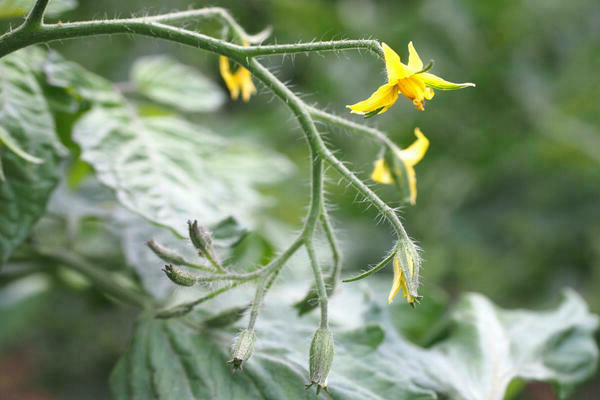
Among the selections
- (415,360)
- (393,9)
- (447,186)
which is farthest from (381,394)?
(393,9)

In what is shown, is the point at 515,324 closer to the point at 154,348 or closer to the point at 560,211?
the point at 154,348

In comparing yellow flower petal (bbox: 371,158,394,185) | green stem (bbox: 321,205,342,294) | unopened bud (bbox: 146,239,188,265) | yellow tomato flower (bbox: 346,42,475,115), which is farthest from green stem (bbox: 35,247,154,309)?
yellow tomato flower (bbox: 346,42,475,115)

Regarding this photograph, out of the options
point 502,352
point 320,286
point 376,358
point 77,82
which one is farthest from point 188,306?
point 502,352

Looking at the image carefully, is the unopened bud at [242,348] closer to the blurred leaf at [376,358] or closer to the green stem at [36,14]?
the blurred leaf at [376,358]

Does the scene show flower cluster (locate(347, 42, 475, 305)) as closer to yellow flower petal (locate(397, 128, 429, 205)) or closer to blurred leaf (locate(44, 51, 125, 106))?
yellow flower petal (locate(397, 128, 429, 205))

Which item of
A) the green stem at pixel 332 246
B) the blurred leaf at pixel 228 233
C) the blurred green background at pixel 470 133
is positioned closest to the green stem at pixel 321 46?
the green stem at pixel 332 246
